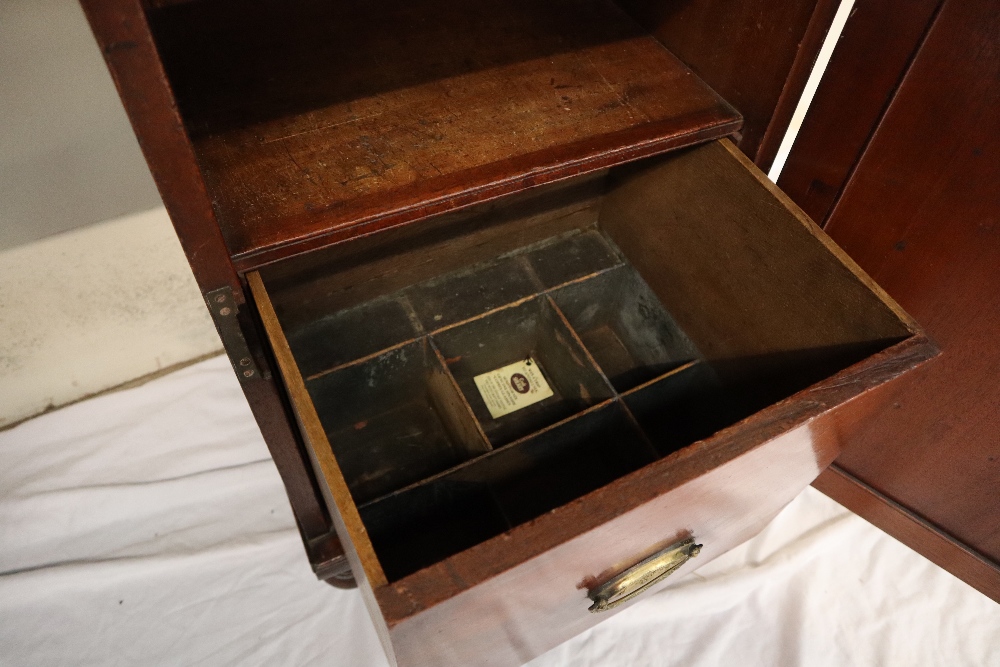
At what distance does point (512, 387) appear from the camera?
1.11 meters

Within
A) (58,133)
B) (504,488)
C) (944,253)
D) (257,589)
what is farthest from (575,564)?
(58,133)

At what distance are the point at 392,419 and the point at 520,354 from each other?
236mm

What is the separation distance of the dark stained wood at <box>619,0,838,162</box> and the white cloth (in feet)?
2.32

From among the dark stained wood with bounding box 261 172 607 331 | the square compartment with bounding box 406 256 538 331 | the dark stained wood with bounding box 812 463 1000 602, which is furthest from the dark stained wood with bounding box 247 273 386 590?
the dark stained wood with bounding box 812 463 1000 602

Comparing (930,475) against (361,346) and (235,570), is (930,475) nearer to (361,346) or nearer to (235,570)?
(361,346)

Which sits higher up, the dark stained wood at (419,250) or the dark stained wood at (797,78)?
the dark stained wood at (419,250)

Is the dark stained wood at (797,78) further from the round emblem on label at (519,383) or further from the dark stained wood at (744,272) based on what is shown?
the round emblem on label at (519,383)

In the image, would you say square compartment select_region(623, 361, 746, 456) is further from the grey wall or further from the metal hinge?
the grey wall

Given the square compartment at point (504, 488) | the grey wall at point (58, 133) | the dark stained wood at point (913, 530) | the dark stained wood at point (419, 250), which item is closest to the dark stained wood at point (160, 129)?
the dark stained wood at point (419, 250)

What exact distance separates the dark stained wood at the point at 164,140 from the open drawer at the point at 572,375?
2.6 inches

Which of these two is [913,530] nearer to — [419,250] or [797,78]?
[797,78]

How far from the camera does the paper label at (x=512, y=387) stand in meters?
1.09

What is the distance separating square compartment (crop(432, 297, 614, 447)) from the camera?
Result: 102 centimetres

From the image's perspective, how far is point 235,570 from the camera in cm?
113
